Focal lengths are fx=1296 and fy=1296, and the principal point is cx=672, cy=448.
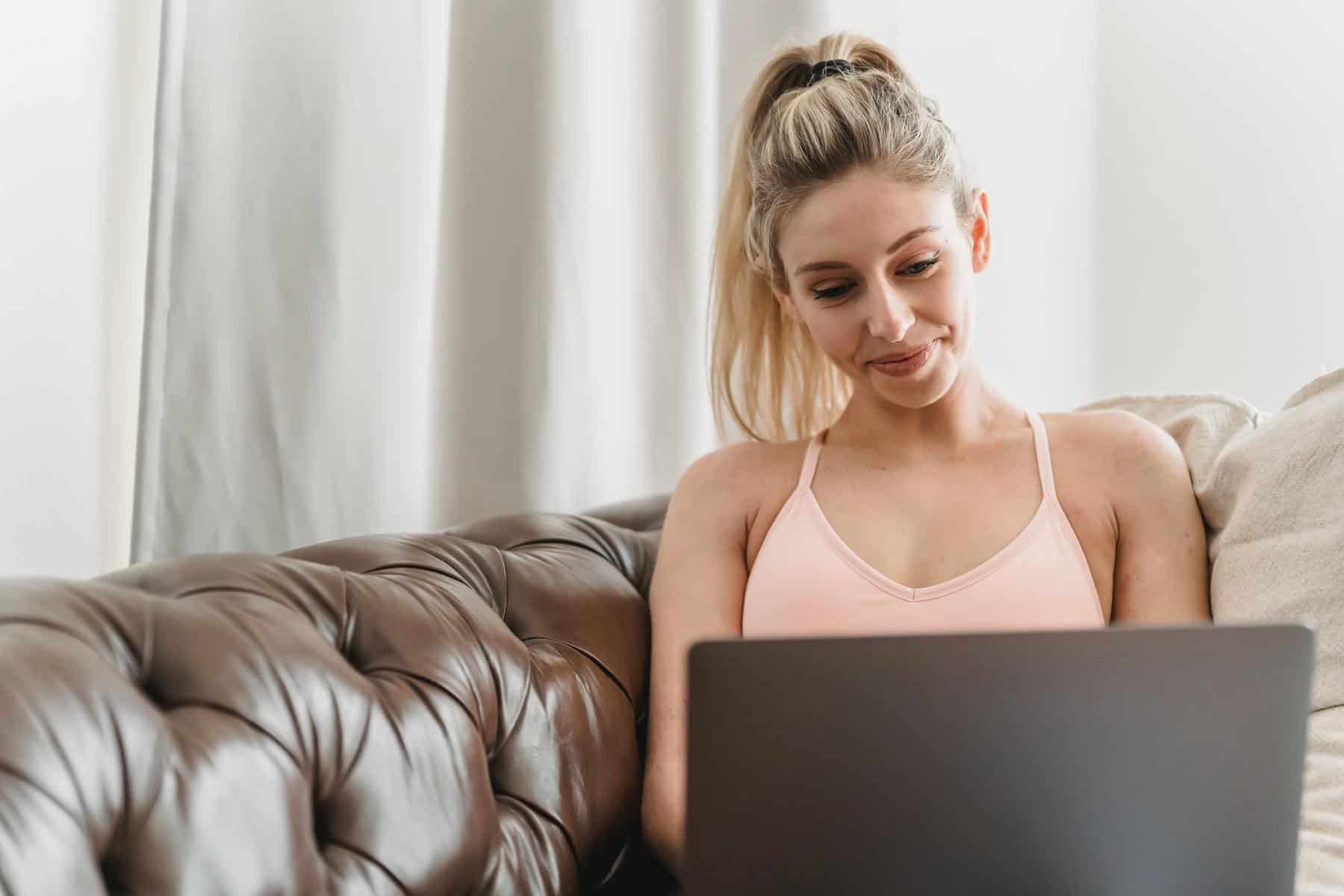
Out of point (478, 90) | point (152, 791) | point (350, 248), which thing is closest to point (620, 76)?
point (478, 90)

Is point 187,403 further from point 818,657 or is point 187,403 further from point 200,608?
point 818,657

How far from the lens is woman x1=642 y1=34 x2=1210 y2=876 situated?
1322 millimetres

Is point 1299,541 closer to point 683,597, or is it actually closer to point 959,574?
point 959,574

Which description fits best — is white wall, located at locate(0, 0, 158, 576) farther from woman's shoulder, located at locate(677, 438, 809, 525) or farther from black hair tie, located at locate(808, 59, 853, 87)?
black hair tie, located at locate(808, 59, 853, 87)

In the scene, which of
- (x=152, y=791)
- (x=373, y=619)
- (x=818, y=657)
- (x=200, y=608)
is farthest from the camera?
(x=373, y=619)

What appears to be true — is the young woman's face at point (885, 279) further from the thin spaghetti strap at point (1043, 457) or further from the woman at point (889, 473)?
the thin spaghetti strap at point (1043, 457)

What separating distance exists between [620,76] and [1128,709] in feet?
4.27

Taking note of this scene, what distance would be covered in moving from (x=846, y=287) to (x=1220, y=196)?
929mm

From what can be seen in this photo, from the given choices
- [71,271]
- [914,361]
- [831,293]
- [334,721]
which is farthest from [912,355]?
[71,271]

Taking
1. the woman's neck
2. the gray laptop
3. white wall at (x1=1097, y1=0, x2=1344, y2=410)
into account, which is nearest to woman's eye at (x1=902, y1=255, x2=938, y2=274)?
the woman's neck

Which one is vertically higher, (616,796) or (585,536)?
(585,536)

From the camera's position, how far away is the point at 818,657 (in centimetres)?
64

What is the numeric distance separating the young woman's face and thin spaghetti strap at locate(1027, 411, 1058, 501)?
129 millimetres

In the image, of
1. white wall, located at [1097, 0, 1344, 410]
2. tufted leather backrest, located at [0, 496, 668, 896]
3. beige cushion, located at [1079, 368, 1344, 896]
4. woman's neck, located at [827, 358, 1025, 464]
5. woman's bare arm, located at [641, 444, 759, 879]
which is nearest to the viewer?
tufted leather backrest, located at [0, 496, 668, 896]
